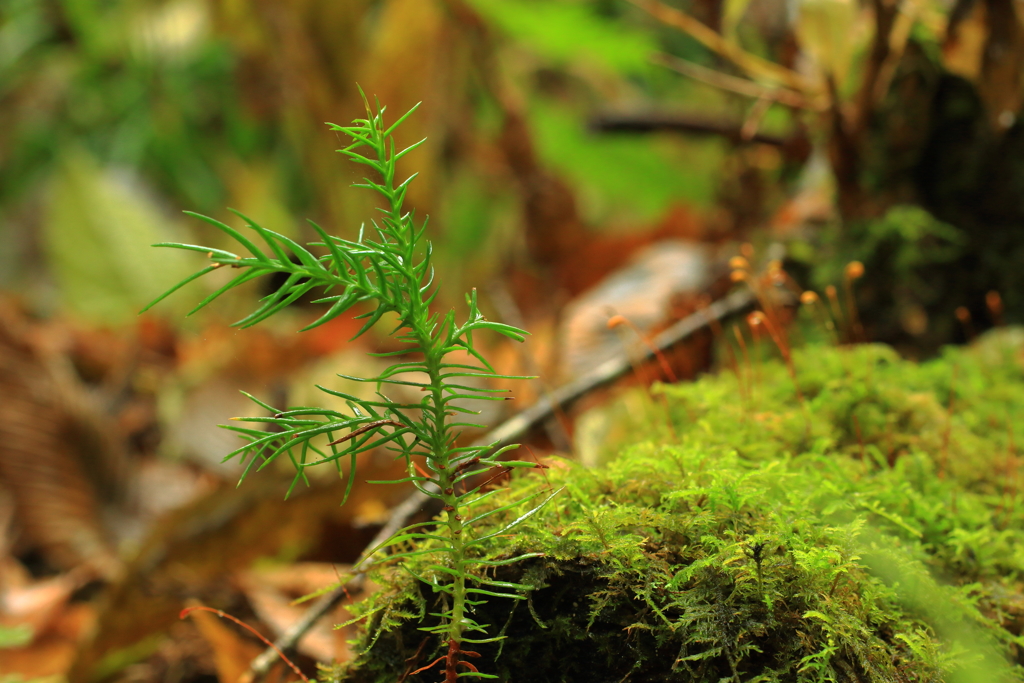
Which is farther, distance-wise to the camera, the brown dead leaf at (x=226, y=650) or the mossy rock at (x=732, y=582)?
the brown dead leaf at (x=226, y=650)

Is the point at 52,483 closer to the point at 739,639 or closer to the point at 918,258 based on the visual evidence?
the point at 739,639

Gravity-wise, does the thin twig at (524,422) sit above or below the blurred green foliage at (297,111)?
below

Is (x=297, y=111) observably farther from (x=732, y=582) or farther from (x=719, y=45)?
(x=732, y=582)

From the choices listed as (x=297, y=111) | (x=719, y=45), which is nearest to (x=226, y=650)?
(x=719, y=45)

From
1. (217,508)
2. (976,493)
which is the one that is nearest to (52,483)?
(217,508)

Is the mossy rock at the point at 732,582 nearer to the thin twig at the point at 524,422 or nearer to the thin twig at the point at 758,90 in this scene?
the thin twig at the point at 524,422

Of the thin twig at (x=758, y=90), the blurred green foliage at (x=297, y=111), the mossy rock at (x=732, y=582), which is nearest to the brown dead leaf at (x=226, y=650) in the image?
the mossy rock at (x=732, y=582)

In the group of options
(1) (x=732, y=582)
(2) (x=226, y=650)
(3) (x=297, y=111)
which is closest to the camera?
(1) (x=732, y=582)
